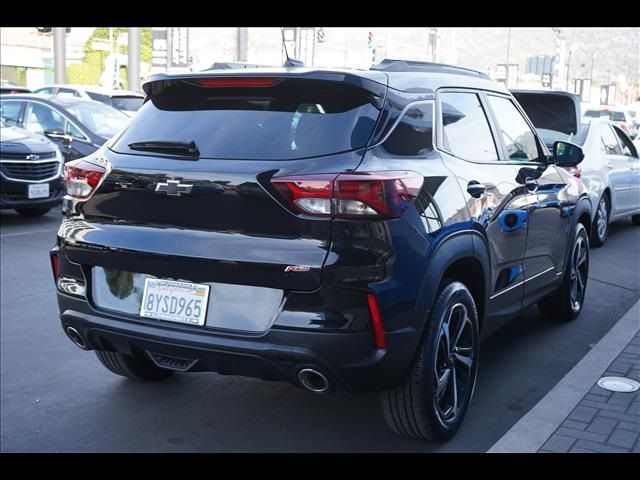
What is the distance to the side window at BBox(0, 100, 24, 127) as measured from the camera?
13633 mm

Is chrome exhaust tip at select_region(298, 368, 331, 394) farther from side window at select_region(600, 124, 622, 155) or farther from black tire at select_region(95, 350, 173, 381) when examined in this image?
side window at select_region(600, 124, 622, 155)

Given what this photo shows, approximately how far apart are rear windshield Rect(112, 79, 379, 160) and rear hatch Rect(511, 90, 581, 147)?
6.79m

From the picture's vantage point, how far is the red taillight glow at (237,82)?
3.73m

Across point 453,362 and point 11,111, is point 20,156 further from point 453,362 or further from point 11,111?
point 453,362

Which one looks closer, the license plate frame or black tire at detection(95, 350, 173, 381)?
black tire at detection(95, 350, 173, 381)

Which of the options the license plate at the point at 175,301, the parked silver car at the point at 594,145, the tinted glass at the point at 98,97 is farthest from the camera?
the tinted glass at the point at 98,97

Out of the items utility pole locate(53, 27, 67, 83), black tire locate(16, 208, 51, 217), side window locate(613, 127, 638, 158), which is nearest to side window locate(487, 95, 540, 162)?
side window locate(613, 127, 638, 158)

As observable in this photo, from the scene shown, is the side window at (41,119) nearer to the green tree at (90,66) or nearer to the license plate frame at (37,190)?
the license plate frame at (37,190)

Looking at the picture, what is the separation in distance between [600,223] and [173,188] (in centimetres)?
773

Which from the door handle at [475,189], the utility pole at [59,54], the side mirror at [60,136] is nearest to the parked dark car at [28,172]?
the side mirror at [60,136]

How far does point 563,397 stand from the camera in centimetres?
462

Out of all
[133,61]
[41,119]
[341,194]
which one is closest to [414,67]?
[341,194]

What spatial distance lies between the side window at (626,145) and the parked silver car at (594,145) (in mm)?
45
